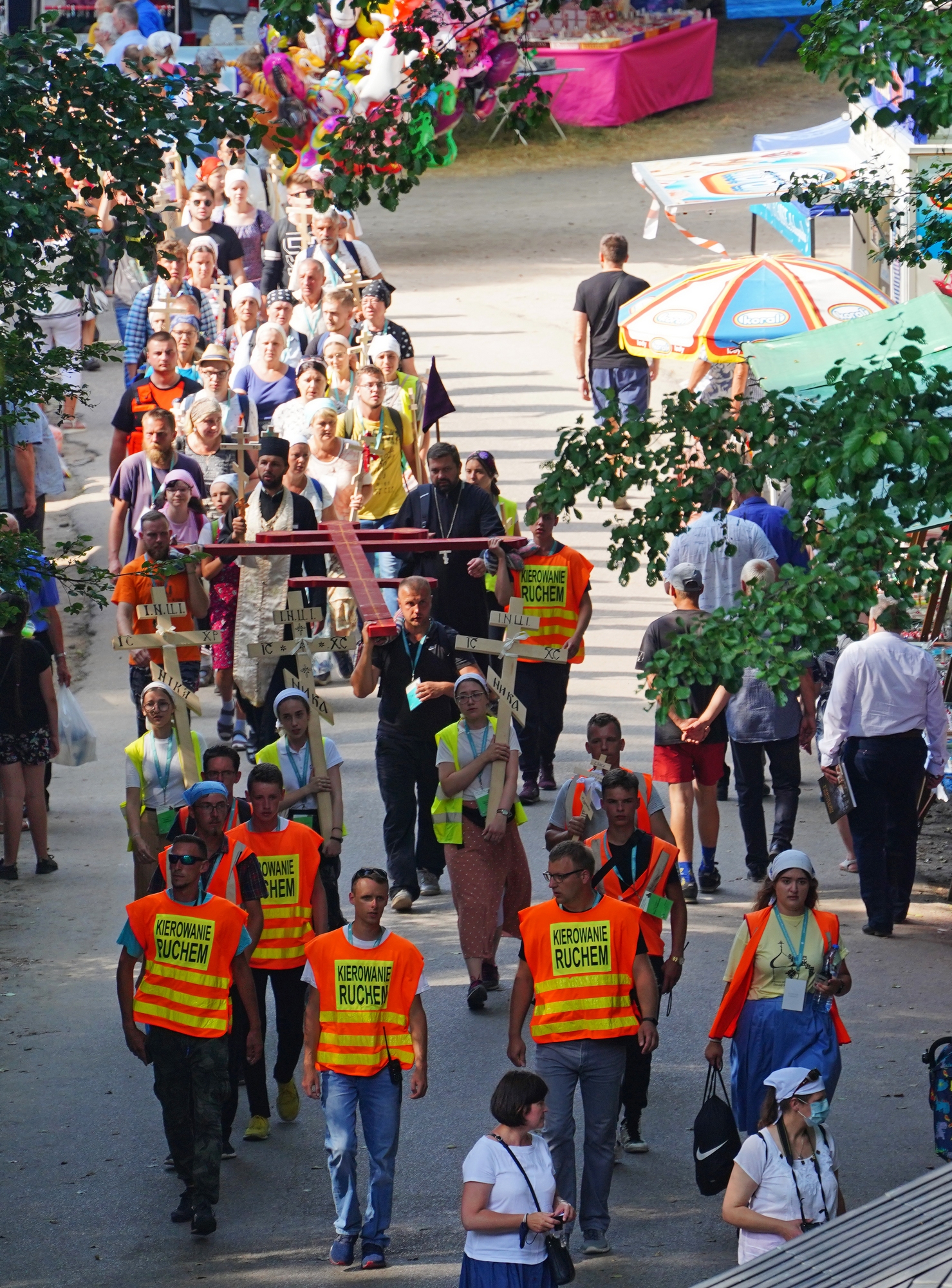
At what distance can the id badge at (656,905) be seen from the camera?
8086mm

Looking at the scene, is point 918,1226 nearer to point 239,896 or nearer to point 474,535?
point 239,896

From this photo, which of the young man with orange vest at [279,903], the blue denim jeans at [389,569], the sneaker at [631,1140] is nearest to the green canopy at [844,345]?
the blue denim jeans at [389,569]

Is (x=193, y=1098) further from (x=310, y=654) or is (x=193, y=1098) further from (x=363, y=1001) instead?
(x=310, y=654)

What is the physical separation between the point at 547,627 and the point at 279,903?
4.30 m

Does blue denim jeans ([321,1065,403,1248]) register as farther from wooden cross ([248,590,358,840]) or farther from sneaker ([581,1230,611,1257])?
wooden cross ([248,590,358,840])

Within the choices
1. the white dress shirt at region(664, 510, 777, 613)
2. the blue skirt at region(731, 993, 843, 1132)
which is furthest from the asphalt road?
the white dress shirt at region(664, 510, 777, 613)

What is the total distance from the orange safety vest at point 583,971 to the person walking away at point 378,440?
7.01m

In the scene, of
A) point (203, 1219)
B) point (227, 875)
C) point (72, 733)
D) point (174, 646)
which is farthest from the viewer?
point (72, 733)

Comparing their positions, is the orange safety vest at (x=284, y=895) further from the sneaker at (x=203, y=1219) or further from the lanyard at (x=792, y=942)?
the lanyard at (x=792, y=942)

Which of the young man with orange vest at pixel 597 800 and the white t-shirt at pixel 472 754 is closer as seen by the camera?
the young man with orange vest at pixel 597 800

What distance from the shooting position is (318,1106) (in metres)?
8.73

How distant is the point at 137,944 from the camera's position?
750 centimetres

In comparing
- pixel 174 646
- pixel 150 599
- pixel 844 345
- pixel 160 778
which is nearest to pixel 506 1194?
pixel 160 778

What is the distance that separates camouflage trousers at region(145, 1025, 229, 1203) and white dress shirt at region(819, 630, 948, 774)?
170 inches
